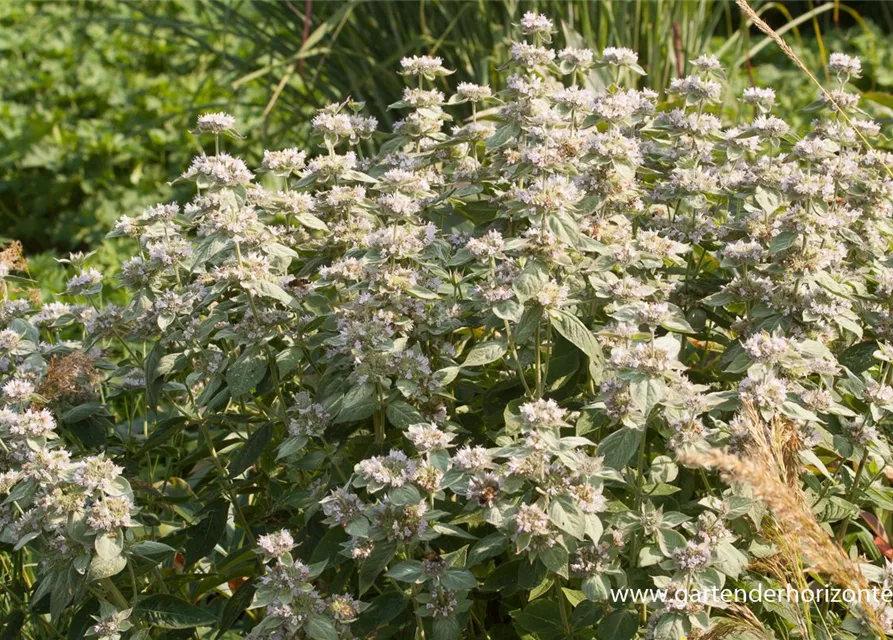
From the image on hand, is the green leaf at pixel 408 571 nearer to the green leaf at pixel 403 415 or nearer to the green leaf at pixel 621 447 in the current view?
the green leaf at pixel 403 415

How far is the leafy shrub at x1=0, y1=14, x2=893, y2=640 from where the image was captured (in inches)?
73.9

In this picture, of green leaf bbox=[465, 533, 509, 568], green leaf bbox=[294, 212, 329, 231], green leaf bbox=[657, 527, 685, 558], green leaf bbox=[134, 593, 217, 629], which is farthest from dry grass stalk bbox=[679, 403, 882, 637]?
green leaf bbox=[134, 593, 217, 629]

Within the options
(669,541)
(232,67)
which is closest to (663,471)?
(669,541)

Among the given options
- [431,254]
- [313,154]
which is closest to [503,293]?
[431,254]

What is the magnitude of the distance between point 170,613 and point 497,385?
0.81m

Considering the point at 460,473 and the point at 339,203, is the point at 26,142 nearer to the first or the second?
the point at 339,203

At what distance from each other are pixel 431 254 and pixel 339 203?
32 cm

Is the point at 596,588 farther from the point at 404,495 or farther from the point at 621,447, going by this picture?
the point at 404,495

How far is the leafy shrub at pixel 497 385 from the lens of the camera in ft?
6.16

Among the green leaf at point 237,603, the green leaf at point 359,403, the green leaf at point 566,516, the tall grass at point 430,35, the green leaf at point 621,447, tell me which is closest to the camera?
the green leaf at point 566,516

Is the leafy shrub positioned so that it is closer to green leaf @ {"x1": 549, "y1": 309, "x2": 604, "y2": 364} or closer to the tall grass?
green leaf @ {"x1": 549, "y1": 309, "x2": 604, "y2": 364}

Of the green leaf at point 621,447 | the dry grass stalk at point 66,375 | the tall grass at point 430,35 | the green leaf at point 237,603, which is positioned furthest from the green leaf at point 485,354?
the tall grass at point 430,35

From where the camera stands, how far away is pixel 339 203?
237cm

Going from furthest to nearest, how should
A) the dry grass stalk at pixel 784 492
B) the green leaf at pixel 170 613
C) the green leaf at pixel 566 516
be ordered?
the green leaf at pixel 170 613, the green leaf at pixel 566 516, the dry grass stalk at pixel 784 492
